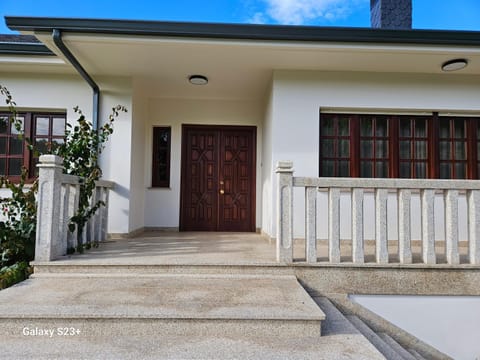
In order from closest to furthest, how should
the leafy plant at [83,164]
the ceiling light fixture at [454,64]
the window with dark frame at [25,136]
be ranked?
the leafy plant at [83,164] < the ceiling light fixture at [454,64] < the window with dark frame at [25,136]

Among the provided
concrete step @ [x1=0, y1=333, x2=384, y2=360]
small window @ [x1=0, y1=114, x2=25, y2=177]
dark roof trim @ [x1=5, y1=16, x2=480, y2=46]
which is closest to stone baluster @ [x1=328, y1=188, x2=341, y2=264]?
concrete step @ [x1=0, y1=333, x2=384, y2=360]

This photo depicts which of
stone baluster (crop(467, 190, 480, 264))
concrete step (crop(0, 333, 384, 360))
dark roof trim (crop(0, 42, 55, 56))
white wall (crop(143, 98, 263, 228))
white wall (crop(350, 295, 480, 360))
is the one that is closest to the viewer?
concrete step (crop(0, 333, 384, 360))

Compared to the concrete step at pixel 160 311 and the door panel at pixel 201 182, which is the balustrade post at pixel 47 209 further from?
the door panel at pixel 201 182


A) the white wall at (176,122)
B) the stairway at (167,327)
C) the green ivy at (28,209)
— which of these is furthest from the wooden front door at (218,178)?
the stairway at (167,327)

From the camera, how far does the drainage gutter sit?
371cm

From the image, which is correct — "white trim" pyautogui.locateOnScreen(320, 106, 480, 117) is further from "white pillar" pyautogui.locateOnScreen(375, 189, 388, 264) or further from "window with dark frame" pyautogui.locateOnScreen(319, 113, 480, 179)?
"white pillar" pyautogui.locateOnScreen(375, 189, 388, 264)

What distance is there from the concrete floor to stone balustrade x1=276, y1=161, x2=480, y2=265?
0.15 m

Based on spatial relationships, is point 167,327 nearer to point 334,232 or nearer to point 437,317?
point 334,232

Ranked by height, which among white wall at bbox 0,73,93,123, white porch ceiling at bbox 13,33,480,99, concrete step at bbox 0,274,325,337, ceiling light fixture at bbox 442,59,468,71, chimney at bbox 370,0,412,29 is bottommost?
concrete step at bbox 0,274,325,337

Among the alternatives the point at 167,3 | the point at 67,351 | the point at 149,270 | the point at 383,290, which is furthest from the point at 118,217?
the point at 167,3

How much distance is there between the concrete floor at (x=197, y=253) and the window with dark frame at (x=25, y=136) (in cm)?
206

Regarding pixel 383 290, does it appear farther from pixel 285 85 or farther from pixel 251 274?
pixel 285 85

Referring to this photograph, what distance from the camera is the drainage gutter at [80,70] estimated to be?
12.2 feet

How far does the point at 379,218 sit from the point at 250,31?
260 centimetres
